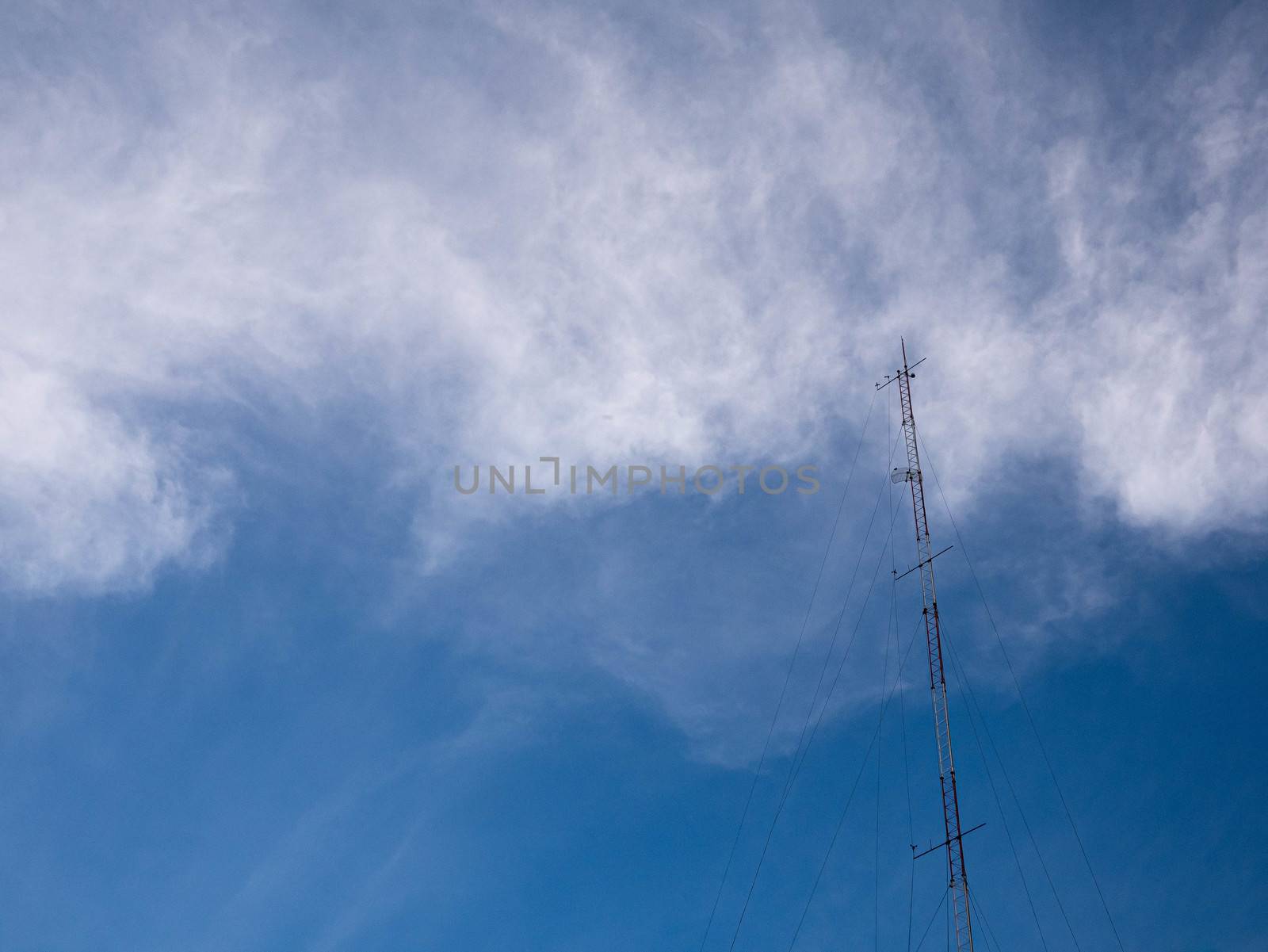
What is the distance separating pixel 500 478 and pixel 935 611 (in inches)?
1577

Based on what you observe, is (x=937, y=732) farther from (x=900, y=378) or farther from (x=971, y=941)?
(x=900, y=378)

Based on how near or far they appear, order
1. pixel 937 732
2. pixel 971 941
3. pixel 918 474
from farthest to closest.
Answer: pixel 918 474 < pixel 937 732 < pixel 971 941

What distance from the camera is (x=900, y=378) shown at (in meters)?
88.5

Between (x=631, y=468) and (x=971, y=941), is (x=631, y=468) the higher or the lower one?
the higher one

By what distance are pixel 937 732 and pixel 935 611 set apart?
318 inches

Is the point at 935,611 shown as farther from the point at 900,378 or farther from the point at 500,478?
the point at 500,478

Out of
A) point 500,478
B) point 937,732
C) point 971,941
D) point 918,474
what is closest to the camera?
point 971,941

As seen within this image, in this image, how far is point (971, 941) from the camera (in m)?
73.1

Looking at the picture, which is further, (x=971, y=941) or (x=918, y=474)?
(x=918, y=474)

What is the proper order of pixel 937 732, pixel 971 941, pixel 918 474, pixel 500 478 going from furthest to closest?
pixel 500 478, pixel 918 474, pixel 937 732, pixel 971 941

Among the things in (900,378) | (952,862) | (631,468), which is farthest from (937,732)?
(631,468)

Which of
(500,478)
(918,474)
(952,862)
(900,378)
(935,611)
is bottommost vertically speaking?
(952,862)

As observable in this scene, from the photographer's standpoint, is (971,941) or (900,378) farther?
(900,378)

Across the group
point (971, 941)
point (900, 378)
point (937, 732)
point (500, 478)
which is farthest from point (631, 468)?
point (971, 941)
